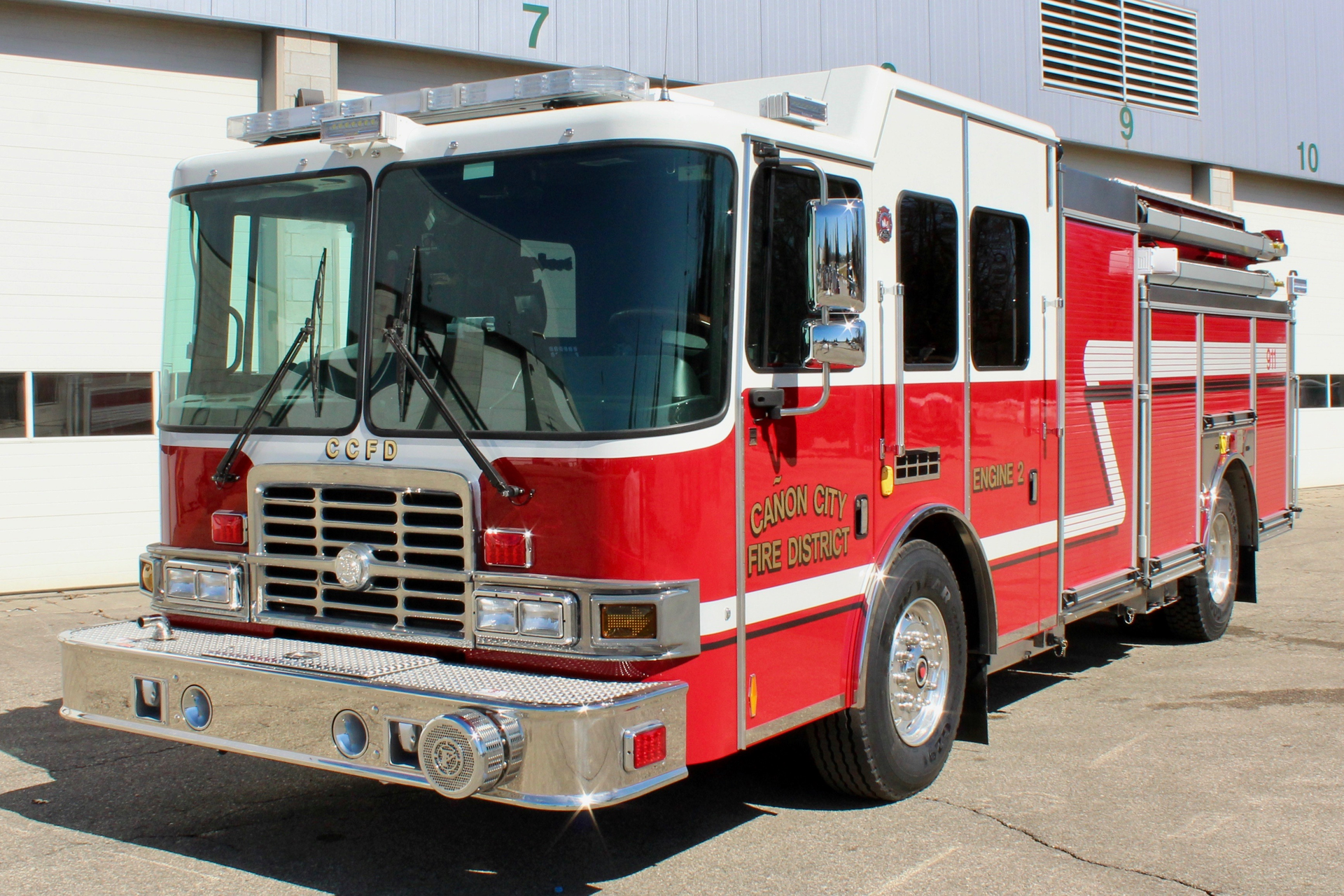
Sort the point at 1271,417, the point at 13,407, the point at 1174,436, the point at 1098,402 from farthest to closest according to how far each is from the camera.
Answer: the point at 13,407, the point at 1271,417, the point at 1174,436, the point at 1098,402

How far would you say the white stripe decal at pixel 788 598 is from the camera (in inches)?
157

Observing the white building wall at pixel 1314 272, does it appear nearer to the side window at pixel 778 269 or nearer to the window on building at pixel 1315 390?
the window on building at pixel 1315 390

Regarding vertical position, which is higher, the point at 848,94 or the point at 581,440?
the point at 848,94

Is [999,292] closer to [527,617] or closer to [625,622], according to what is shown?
[625,622]

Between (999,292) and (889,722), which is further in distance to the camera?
(999,292)

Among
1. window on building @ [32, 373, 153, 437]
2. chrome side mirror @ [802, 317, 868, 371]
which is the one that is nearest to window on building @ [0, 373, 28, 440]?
window on building @ [32, 373, 153, 437]

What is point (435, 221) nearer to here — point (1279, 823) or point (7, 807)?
point (7, 807)

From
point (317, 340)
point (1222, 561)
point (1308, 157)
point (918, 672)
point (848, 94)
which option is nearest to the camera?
point (317, 340)

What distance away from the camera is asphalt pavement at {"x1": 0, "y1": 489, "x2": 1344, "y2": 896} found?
4.29m

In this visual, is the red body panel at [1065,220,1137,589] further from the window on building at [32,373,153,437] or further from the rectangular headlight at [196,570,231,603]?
the window on building at [32,373,153,437]

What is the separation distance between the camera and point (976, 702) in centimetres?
549

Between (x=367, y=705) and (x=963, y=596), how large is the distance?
270 cm

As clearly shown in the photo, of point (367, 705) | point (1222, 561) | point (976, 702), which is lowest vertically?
point (976, 702)

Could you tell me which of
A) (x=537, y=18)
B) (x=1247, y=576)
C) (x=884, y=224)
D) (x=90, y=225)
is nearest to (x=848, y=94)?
(x=884, y=224)
